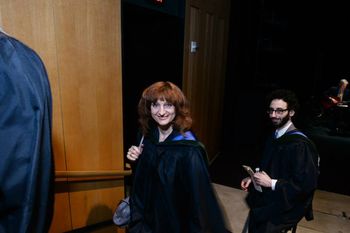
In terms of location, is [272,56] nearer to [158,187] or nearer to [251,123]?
[251,123]

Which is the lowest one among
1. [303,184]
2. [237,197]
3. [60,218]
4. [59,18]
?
[237,197]

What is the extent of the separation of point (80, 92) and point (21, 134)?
1.17 metres

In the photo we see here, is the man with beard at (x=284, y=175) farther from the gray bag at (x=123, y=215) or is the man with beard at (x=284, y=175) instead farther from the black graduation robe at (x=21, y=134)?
the black graduation robe at (x=21, y=134)

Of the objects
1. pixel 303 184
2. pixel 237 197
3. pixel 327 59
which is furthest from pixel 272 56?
pixel 303 184

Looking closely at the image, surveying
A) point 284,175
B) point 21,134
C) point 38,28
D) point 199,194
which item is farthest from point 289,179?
point 38,28

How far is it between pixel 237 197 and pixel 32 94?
3.29 metres

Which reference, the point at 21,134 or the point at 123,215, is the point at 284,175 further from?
the point at 21,134

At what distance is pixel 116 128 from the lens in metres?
2.31

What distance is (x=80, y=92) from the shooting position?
6.40 ft

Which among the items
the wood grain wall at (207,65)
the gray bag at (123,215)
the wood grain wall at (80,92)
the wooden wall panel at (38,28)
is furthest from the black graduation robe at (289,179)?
the wood grain wall at (207,65)

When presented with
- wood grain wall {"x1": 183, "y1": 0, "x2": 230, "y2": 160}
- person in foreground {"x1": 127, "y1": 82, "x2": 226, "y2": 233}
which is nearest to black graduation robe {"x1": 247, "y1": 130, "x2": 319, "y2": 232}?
person in foreground {"x1": 127, "y1": 82, "x2": 226, "y2": 233}

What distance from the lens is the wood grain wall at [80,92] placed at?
1.64 metres

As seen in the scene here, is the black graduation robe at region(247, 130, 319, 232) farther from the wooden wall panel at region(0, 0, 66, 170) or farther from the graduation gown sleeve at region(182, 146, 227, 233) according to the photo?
the wooden wall panel at region(0, 0, 66, 170)

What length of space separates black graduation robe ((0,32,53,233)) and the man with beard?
5.70 feet
